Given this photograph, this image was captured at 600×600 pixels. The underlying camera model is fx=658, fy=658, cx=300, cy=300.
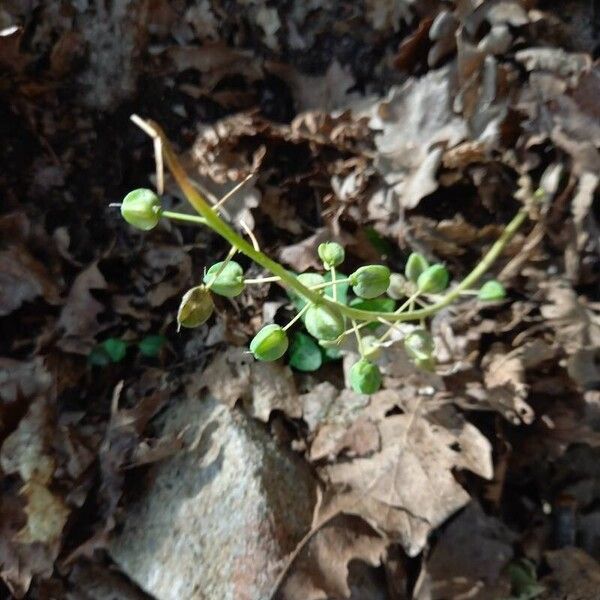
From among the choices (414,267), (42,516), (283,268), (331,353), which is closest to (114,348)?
(42,516)

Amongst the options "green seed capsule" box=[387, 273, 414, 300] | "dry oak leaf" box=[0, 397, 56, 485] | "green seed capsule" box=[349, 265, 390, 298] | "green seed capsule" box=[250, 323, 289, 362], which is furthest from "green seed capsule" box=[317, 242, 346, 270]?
"dry oak leaf" box=[0, 397, 56, 485]

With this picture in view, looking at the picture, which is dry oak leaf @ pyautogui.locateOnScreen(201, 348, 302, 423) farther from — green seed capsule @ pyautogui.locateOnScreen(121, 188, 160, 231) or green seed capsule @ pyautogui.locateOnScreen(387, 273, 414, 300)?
green seed capsule @ pyautogui.locateOnScreen(121, 188, 160, 231)

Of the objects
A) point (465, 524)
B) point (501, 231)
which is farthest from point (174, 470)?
point (501, 231)

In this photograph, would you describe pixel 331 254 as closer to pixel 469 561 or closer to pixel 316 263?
pixel 316 263

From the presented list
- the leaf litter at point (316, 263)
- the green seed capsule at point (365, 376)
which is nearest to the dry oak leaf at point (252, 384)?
the leaf litter at point (316, 263)

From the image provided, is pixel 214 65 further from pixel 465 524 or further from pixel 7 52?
pixel 465 524

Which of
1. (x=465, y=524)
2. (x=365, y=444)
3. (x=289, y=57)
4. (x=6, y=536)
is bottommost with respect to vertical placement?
(x=465, y=524)

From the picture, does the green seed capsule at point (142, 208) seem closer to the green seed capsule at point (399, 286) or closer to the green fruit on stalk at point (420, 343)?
the green fruit on stalk at point (420, 343)
